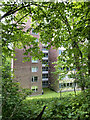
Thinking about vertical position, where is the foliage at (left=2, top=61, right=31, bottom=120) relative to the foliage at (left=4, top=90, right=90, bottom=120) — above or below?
above

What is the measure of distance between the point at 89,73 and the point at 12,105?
1.00 m

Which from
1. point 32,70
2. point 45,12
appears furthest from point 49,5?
point 32,70

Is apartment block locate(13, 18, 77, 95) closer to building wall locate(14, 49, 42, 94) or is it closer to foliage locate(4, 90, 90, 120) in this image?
building wall locate(14, 49, 42, 94)

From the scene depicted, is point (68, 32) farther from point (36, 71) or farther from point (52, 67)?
point (36, 71)

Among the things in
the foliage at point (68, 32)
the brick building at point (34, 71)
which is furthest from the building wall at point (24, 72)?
the foliage at point (68, 32)

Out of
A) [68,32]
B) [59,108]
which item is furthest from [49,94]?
[68,32]

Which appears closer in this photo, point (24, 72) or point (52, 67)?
point (24, 72)

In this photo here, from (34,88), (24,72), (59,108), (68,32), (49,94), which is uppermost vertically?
(68,32)

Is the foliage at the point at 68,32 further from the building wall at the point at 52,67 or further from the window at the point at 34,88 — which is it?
the window at the point at 34,88

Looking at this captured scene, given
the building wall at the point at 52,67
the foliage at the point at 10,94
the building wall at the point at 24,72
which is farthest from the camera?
the building wall at the point at 52,67

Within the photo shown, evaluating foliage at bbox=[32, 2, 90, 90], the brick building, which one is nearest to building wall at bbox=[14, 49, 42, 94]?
the brick building

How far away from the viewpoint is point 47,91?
113cm

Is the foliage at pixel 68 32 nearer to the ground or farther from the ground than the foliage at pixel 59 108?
farther from the ground

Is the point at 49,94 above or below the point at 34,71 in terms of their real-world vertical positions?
below
